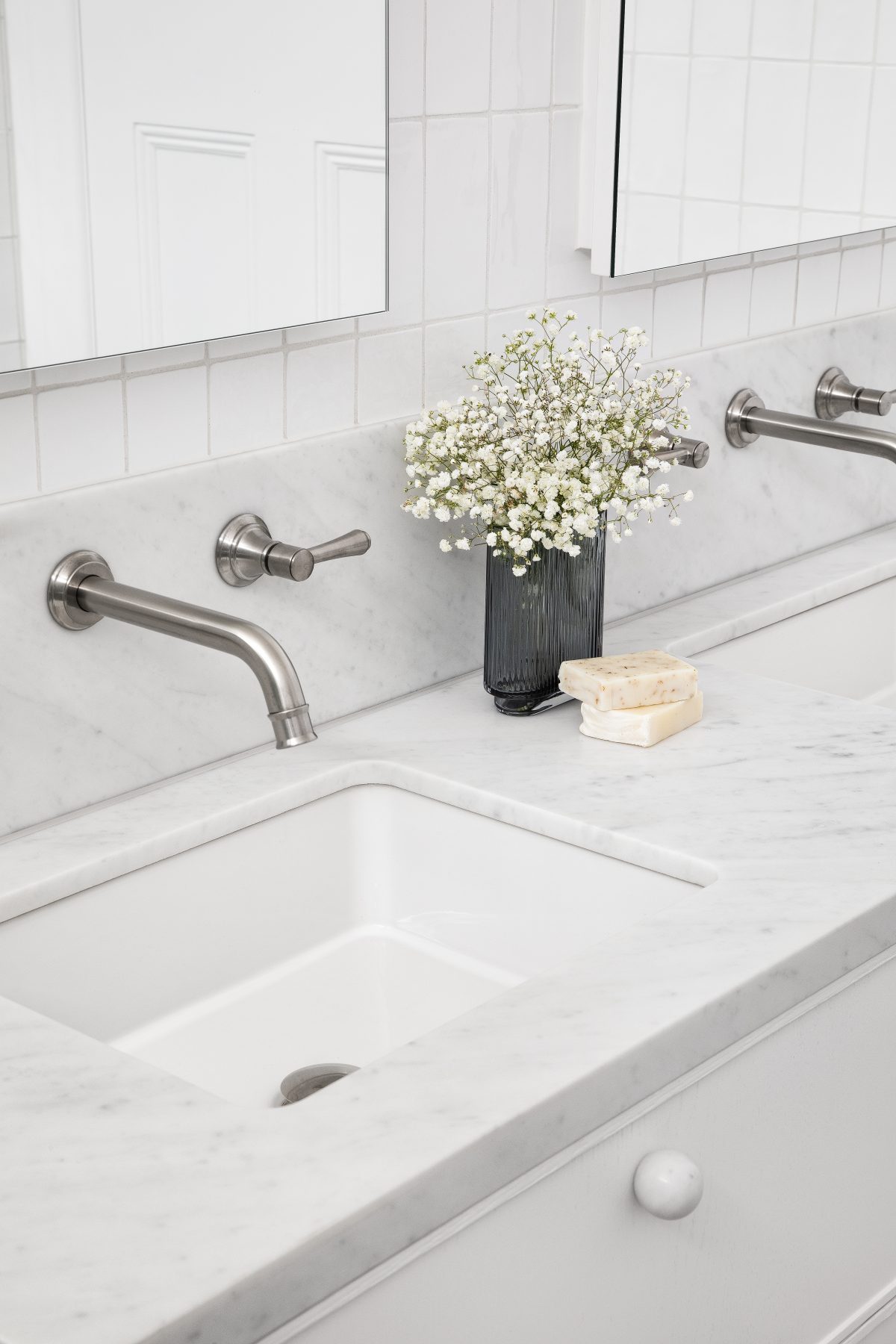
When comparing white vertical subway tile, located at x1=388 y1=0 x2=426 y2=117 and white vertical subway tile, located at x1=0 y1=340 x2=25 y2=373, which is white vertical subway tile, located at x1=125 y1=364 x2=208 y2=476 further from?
white vertical subway tile, located at x1=388 y1=0 x2=426 y2=117

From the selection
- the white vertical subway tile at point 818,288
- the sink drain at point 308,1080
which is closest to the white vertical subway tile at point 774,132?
the white vertical subway tile at point 818,288

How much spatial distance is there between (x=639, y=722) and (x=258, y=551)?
0.34m

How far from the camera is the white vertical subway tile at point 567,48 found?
1389mm

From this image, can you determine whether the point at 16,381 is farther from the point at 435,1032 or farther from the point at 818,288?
the point at 818,288

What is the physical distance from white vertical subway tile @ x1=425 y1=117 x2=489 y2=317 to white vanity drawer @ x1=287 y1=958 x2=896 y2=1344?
0.68 meters

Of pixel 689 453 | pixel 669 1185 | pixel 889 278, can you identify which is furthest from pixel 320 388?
pixel 889 278

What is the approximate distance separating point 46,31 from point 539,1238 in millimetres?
804

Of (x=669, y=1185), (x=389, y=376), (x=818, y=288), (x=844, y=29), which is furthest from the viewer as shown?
(x=818, y=288)

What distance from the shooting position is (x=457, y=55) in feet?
4.27

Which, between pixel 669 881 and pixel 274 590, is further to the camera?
pixel 274 590

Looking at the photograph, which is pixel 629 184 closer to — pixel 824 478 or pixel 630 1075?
pixel 824 478

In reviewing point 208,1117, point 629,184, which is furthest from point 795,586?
point 208,1117

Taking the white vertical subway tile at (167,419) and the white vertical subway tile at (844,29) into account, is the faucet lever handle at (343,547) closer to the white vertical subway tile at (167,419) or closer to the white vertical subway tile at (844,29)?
the white vertical subway tile at (167,419)

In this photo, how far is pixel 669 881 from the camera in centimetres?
111
